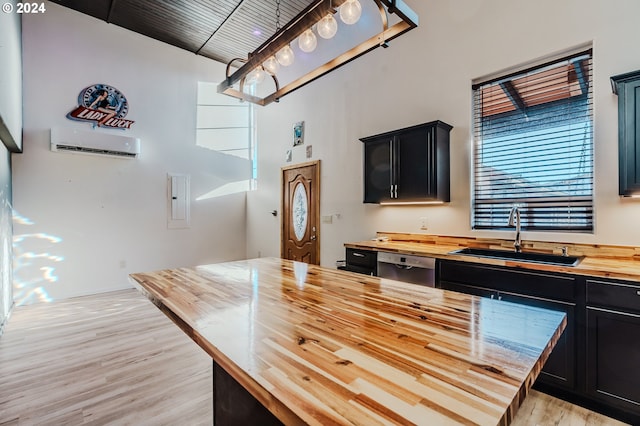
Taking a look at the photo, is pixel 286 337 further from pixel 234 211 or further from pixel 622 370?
pixel 234 211

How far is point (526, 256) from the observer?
8.39 ft

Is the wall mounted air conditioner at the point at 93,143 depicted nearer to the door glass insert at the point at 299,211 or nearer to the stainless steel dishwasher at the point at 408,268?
the door glass insert at the point at 299,211

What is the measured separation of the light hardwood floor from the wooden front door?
2.20m

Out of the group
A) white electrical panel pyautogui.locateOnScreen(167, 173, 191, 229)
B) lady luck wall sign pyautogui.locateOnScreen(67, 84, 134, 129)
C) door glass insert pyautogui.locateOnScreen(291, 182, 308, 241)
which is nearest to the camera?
lady luck wall sign pyautogui.locateOnScreen(67, 84, 134, 129)

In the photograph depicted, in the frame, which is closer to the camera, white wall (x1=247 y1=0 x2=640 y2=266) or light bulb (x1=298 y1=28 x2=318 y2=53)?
light bulb (x1=298 y1=28 x2=318 y2=53)

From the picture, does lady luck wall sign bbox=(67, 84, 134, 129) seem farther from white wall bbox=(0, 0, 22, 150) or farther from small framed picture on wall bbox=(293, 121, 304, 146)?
small framed picture on wall bbox=(293, 121, 304, 146)

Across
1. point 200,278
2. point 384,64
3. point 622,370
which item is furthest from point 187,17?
point 622,370

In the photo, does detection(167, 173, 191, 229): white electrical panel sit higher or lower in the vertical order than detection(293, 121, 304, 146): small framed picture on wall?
lower

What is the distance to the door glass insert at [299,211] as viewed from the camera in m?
4.93

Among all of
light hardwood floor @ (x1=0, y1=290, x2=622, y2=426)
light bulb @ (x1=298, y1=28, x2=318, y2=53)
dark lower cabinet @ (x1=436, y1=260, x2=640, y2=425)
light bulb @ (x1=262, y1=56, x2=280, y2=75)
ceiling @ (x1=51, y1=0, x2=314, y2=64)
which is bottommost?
light hardwood floor @ (x1=0, y1=290, x2=622, y2=426)

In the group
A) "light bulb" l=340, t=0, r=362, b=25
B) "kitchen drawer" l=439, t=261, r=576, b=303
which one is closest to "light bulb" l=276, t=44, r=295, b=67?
"light bulb" l=340, t=0, r=362, b=25

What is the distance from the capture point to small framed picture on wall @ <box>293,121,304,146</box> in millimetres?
4942

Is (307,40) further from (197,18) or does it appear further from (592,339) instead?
(197,18)

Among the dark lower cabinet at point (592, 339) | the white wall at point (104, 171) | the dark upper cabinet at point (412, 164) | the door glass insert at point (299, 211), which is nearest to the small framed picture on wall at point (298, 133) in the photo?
the door glass insert at point (299, 211)
